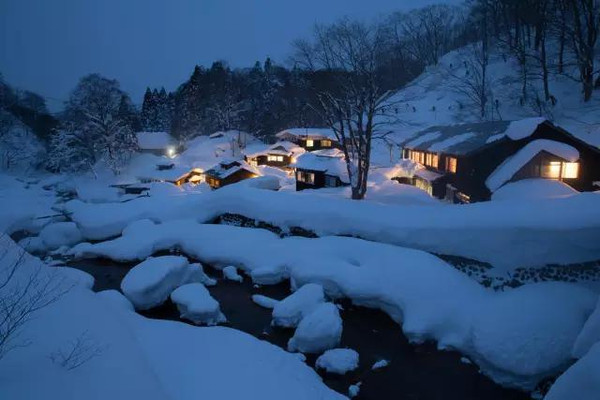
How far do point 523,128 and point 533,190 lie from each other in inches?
124

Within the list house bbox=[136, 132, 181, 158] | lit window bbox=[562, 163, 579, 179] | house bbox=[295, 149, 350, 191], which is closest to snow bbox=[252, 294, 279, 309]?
house bbox=[295, 149, 350, 191]

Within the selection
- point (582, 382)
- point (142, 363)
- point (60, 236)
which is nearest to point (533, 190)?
point (582, 382)

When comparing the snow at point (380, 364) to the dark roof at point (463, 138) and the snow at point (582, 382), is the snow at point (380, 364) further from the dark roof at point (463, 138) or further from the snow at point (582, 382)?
the dark roof at point (463, 138)

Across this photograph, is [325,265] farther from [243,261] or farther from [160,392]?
[160,392]

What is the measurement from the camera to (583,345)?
621 centimetres

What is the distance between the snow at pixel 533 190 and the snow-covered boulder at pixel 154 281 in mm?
14540

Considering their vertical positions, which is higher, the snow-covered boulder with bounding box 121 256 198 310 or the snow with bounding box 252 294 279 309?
the snow-covered boulder with bounding box 121 256 198 310

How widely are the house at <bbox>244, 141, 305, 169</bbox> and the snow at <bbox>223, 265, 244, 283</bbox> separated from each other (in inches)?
1022

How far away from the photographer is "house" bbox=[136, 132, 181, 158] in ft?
160

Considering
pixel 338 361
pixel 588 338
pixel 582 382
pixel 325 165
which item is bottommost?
pixel 338 361

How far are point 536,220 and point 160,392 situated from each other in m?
13.1

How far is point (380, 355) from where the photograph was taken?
10445 millimetres

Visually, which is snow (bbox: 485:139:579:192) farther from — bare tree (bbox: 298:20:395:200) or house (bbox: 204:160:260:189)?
house (bbox: 204:160:260:189)

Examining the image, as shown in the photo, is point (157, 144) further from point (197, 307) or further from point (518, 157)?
point (518, 157)
